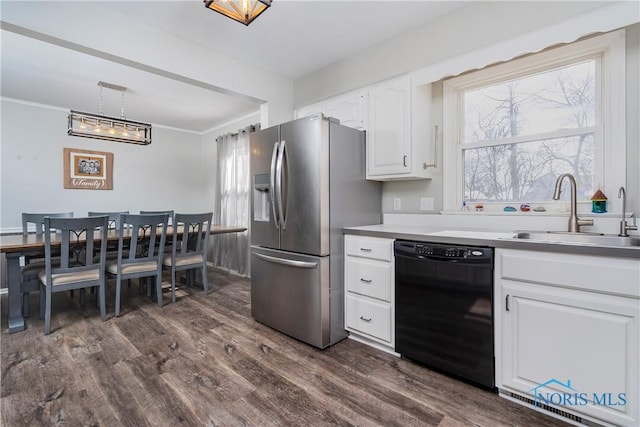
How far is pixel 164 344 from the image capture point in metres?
2.39

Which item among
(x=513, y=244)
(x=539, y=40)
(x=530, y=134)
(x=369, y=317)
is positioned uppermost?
(x=539, y=40)

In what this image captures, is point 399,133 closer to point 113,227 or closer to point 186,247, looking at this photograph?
point 186,247

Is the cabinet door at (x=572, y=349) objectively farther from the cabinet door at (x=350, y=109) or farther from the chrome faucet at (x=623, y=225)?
the cabinet door at (x=350, y=109)

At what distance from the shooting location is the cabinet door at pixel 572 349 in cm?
131

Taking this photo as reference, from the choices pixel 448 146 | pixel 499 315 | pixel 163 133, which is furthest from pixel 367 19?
pixel 163 133

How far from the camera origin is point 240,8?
5.29ft

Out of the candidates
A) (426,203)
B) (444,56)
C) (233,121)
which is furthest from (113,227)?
(444,56)

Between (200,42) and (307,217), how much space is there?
1856mm

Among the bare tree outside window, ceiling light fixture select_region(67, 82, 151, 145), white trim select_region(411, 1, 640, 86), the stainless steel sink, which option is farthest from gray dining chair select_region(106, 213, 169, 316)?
the stainless steel sink

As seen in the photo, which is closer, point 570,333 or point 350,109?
point 570,333

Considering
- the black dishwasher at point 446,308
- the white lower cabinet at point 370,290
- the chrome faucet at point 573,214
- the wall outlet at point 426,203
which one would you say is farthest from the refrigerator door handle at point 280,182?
the chrome faucet at point 573,214

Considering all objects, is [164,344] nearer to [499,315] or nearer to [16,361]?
[16,361]

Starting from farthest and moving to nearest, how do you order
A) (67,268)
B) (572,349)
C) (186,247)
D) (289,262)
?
(186,247) → (67,268) → (289,262) → (572,349)

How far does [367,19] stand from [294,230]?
1.78m
